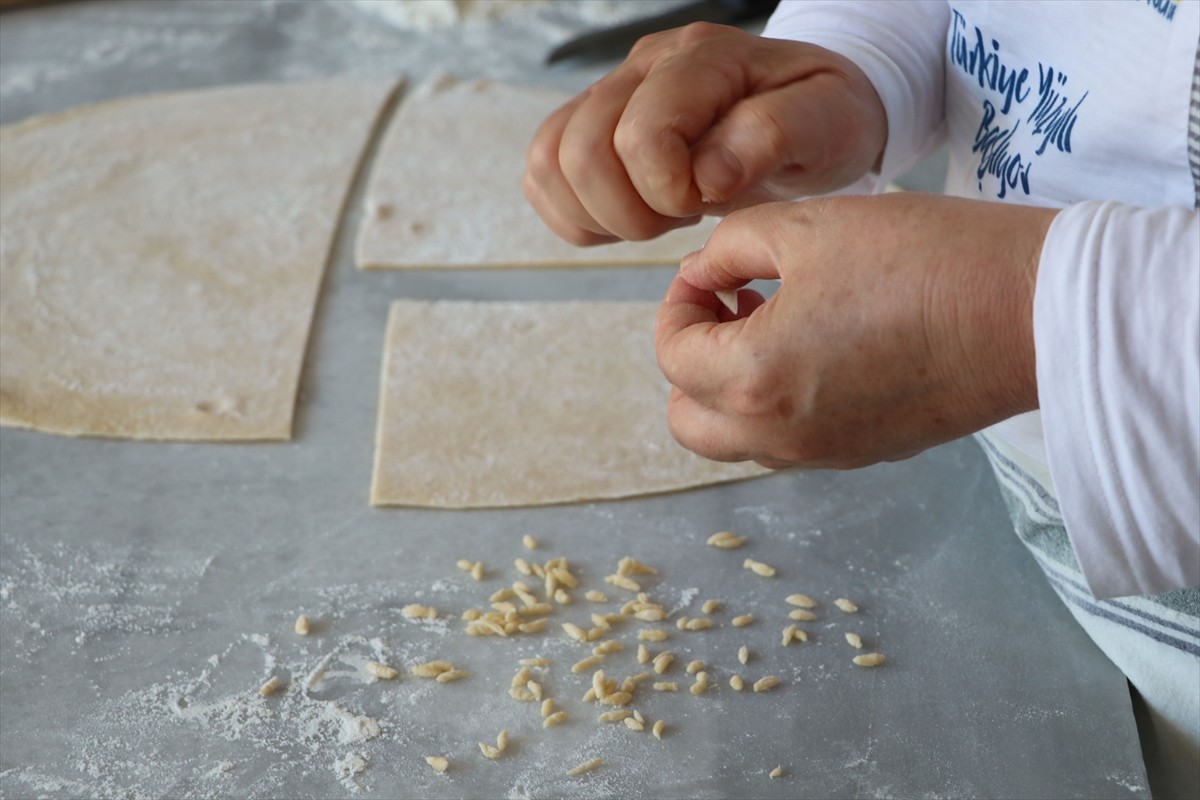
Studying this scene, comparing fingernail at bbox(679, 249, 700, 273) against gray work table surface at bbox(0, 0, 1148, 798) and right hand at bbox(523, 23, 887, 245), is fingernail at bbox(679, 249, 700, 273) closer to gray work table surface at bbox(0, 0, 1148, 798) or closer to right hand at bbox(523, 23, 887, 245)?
right hand at bbox(523, 23, 887, 245)

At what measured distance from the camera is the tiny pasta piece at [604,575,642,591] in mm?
964

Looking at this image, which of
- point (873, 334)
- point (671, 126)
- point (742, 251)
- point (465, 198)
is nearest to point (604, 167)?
point (671, 126)

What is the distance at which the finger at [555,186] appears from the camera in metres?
0.85

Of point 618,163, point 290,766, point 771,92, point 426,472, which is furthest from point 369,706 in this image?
point 771,92

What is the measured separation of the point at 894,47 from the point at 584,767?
2.16 ft

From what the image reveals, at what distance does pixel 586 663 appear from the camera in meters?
0.89

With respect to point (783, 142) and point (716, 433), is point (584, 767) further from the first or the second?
point (783, 142)

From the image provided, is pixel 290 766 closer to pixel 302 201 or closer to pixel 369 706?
pixel 369 706

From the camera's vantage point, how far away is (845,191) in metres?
1.04

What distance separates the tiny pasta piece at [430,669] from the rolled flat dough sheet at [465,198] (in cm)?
63

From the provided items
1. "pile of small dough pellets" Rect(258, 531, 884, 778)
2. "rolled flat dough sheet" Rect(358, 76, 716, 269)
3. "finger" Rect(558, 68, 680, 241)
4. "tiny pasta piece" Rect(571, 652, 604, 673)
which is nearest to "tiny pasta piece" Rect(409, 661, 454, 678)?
"pile of small dough pellets" Rect(258, 531, 884, 778)

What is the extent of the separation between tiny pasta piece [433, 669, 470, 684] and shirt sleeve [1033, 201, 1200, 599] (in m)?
0.50

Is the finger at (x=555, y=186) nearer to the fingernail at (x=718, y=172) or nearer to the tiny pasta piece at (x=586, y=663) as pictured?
the fingernail at (x=718, y=172)

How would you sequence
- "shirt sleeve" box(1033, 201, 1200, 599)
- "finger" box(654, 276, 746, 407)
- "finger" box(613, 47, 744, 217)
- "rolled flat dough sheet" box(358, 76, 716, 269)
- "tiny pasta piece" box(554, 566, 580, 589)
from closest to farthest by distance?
1. "shirt sleeve" box(1033, 201, 1200, 599)
2. "finger" box(654, 276, 746, 407)
3. "finger" box(613, 47, 744, 217)
4. "tiny pasta piece" box(554, 566, 580, 589)
5. "rolled flat dough sheet" box(358, 76, 716, 269)
